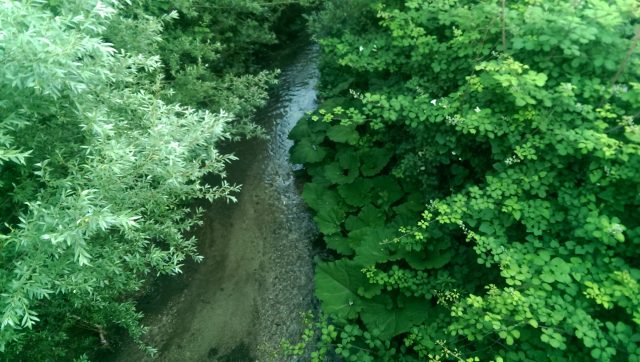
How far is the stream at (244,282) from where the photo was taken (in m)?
5.42

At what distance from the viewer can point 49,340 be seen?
13.9 feet

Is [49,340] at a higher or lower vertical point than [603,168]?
lower

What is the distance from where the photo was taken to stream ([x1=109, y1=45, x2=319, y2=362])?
17.8ft

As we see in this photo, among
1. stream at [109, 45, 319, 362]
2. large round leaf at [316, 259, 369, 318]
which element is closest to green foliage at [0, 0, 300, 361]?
stream at [109, 45, 319, 362]

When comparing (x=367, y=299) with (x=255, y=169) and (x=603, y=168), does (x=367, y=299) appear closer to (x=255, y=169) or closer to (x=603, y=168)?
(x=603, y=168)

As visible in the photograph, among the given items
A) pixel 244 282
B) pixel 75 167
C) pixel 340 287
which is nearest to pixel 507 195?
pixel 340 287

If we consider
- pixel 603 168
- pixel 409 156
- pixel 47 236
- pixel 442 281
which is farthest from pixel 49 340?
pixel 603 168

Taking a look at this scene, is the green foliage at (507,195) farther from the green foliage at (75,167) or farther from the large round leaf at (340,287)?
the green foliage at (75,167)

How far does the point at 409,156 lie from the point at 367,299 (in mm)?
1827

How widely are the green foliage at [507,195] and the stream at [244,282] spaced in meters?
0.81

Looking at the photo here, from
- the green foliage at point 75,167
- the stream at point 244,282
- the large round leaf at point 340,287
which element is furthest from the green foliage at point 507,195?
the green foliage at point 75,167

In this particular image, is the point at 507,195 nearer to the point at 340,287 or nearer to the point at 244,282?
the point at 340,287

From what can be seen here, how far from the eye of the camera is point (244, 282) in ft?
20.1

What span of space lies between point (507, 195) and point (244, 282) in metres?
3.83
